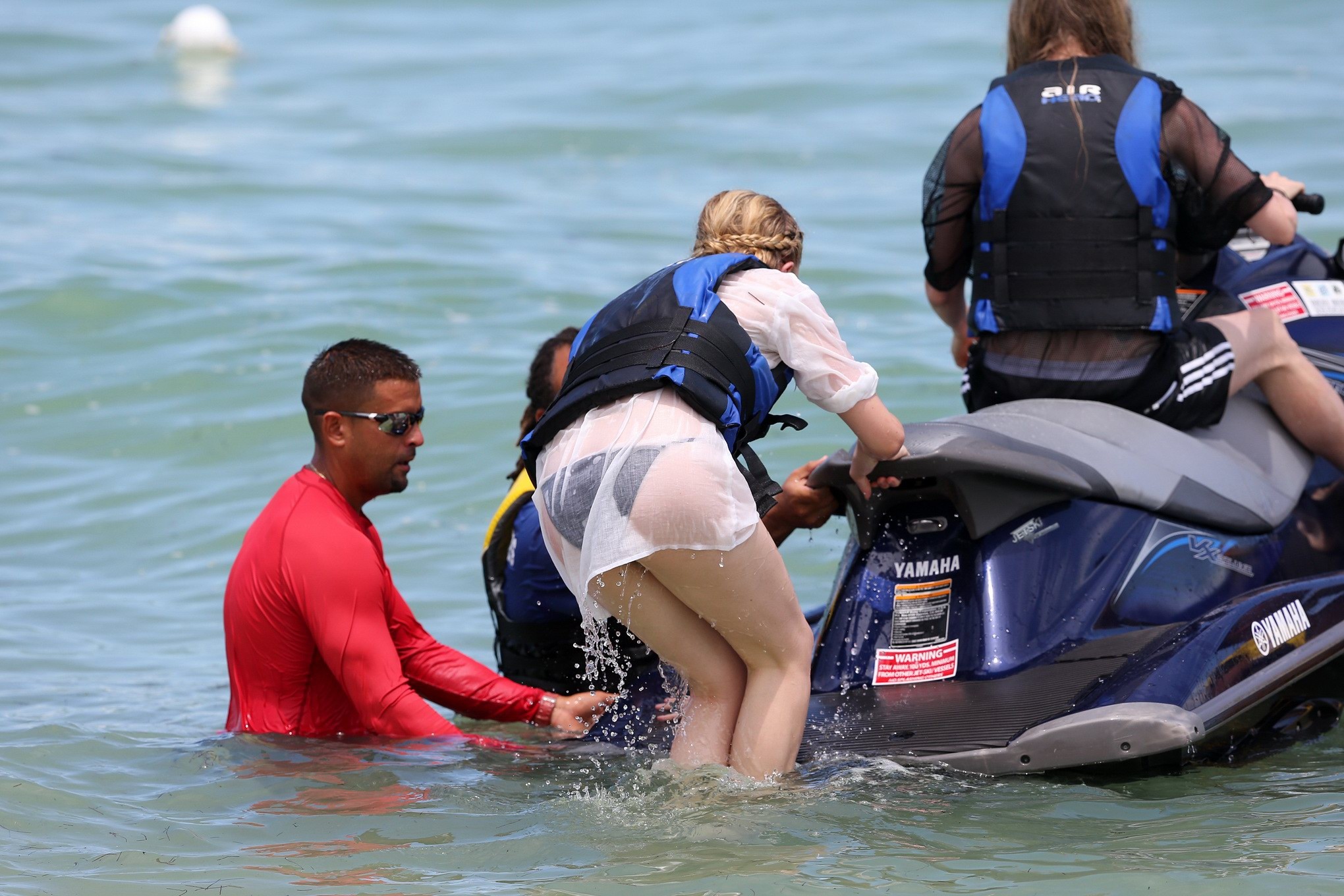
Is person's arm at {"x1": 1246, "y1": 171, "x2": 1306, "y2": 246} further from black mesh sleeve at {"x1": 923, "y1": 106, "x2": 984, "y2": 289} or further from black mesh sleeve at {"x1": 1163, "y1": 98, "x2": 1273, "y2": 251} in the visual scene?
black mesh sleeve at {"x1": 923, "y1": 106, "x2": 984, "y2": 289}

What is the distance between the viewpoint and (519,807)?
399 centimetres

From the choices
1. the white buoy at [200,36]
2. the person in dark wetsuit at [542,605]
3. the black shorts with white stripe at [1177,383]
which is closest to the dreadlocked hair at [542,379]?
the person in dark wetsuit at [542,605]

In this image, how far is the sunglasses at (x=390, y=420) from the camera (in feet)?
14.4

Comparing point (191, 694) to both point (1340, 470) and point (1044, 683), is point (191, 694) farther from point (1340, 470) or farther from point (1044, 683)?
point (1340, 470)

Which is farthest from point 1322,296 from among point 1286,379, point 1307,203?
point 1286,379

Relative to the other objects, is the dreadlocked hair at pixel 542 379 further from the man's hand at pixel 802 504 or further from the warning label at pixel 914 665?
the warning label at pixel 914 665

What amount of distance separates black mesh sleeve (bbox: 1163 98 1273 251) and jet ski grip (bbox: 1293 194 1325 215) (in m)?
0.41

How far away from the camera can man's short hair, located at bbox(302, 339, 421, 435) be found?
14.4 feet

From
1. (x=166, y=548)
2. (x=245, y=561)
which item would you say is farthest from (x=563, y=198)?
Result: (x=245, y=561)

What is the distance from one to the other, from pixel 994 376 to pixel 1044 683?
1.07m

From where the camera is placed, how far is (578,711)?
15.3ft

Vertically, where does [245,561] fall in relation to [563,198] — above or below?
below

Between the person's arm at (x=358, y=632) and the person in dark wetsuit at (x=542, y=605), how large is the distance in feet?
1.84

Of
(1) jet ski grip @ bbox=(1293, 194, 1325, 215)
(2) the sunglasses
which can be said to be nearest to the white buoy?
(2) the sunglasses
